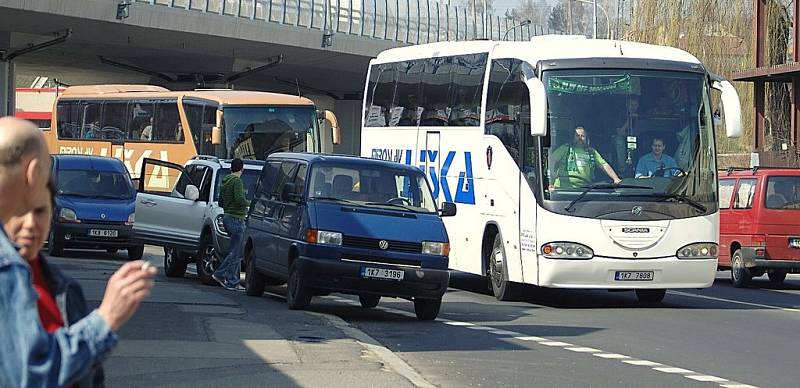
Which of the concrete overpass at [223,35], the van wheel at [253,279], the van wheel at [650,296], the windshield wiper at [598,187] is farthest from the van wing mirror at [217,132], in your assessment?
the windshield wiper at [598,187]

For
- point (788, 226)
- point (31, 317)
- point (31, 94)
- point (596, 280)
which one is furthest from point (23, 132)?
point (31, 94)

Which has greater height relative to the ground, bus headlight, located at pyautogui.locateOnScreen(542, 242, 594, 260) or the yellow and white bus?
the yellow and white bus

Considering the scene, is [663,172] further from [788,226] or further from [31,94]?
[31,94]

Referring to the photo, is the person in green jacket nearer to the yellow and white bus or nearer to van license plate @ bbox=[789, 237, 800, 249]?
van license plate @ bbox=[789, 237, 800, 249]

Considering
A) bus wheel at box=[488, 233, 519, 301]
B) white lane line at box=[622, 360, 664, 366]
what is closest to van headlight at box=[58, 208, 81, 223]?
bus wheel at box=[488, 233, 519, 301]

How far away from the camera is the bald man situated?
11.6 feet

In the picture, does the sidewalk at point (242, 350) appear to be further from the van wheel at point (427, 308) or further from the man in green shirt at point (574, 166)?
the man in green shirt at point (574, 166)

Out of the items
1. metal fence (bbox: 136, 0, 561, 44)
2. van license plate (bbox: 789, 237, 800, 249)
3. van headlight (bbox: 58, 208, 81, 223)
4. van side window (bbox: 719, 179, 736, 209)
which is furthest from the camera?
metal fence (bbox: 136, 0, 561, 44)

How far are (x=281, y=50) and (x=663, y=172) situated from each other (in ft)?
144

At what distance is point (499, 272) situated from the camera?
21031 mm

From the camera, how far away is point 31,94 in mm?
109812

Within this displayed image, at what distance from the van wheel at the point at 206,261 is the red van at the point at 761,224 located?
9372 millimetres

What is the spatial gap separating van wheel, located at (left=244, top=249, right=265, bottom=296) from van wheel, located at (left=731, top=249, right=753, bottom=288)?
996 centimetres

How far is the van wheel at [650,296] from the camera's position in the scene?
2125 centimetres
